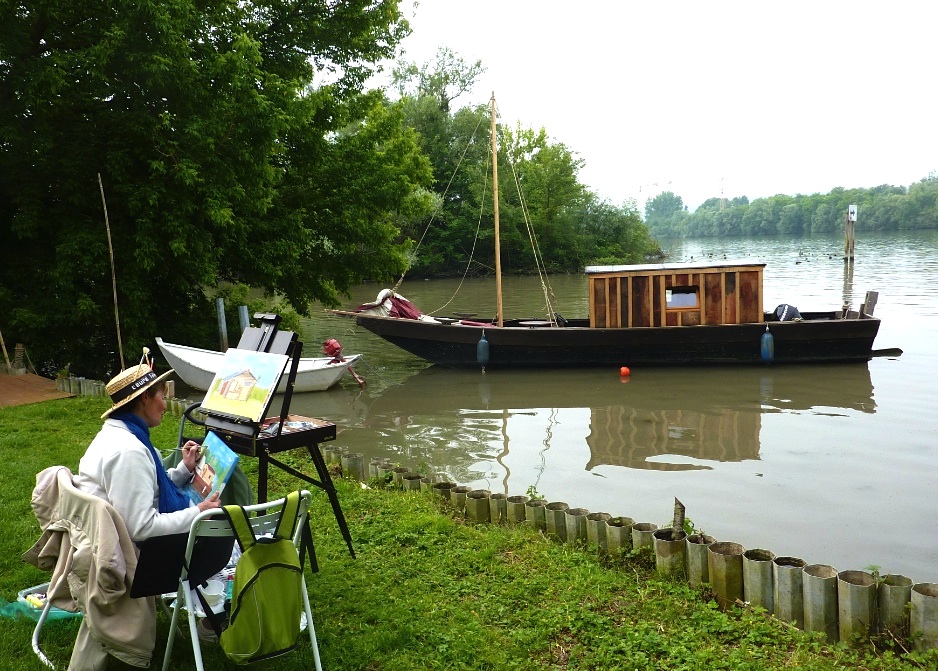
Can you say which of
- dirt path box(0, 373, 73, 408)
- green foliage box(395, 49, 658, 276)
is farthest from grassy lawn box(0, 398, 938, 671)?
green foliage box(395, 49, 658, 276)

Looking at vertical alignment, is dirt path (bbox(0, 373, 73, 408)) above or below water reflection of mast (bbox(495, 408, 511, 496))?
above

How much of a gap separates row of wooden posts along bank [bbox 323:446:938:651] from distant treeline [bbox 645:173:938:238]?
72.8m

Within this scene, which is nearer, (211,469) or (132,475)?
(132,475)

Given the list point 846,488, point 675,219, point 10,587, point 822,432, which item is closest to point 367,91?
point 822,432

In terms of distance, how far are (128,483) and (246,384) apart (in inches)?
63.7

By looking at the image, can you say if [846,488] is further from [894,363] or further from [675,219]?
[675,219]

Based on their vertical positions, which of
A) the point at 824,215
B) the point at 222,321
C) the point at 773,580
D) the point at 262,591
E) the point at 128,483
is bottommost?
the point at 773,580

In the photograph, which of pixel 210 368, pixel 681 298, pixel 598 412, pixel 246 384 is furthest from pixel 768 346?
pixel 246 384

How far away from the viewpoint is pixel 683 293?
1698 centimetres

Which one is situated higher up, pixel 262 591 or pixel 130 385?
pixel 130 385

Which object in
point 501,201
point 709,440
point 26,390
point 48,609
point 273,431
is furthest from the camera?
point 501,201

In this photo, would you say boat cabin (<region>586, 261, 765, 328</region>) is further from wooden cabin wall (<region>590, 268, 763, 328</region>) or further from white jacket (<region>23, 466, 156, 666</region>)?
white jacket (<region>23, 466, 156, 666</region>)

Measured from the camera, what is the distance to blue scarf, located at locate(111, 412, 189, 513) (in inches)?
146

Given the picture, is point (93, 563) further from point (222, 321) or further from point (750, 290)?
point (750, 290)
